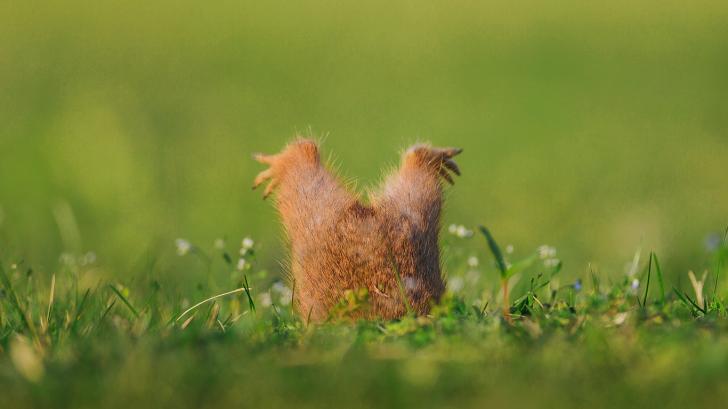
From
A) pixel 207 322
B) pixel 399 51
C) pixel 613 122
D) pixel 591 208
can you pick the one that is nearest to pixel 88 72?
pixel 399 51

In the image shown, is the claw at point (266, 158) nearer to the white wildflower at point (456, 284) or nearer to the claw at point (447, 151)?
the claw at point (447, 151)

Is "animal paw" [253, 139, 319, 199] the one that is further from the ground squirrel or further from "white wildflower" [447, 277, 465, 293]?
"white wildflower" [447, 277, 465, 293]

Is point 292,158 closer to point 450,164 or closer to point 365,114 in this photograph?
point 450,164

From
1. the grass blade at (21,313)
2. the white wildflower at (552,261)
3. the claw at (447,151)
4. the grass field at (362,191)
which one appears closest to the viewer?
the grass field at (362,191)

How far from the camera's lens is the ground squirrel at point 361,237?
383cm

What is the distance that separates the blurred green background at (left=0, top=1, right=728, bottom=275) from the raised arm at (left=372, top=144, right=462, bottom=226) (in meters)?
0.53

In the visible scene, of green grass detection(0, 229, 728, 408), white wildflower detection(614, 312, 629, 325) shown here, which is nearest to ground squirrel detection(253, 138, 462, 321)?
green grass detection(0, 229, 728, 408)

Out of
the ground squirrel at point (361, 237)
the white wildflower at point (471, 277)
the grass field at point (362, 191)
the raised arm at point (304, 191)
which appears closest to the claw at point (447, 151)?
the ground squirrel at point (361, 237)

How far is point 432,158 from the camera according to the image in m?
4.16

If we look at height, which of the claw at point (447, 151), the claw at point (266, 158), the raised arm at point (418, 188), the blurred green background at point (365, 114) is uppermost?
the claw at point (266, 158)

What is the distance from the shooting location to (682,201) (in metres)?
9.51

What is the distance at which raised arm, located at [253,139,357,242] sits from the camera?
3.92 m

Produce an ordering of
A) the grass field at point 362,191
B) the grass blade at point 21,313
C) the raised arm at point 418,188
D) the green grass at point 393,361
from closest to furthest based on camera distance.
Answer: the green grass at point 393,361
the grass field at point 362,191
the grass blade at point 21,313
the raised arm at point 418,188

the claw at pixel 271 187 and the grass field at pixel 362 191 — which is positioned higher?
the claw at pixel 271 187
